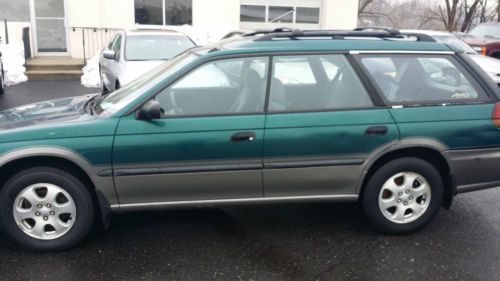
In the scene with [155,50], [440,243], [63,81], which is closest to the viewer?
[440,243]

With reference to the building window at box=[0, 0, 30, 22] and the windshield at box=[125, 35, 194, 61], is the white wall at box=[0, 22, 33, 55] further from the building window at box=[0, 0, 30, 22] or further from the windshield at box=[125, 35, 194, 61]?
the windshield at box=[125, 35, 194, 61]

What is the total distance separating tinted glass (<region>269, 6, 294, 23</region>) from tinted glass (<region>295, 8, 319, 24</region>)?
0.25 metres

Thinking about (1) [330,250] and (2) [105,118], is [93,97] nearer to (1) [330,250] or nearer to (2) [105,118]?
(2) [105,118]

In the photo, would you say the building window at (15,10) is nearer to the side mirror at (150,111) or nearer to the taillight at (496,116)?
the side mirror at (150,111)

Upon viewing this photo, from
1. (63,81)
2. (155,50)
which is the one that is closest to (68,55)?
(63,81)

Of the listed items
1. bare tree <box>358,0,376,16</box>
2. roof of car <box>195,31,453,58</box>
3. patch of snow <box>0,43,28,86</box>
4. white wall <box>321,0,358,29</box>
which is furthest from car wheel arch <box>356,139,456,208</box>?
bare tree <box>358,0,376,16</box>

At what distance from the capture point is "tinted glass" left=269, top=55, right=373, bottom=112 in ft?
12.7

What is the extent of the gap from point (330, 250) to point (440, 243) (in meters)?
0.92

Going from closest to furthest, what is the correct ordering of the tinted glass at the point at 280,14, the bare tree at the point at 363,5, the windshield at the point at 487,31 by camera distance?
the windshield at the point at 487,31, the tinted glass at the point at 280,14, the bare tree at the point at 363,5

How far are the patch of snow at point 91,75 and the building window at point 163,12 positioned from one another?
2464 mm

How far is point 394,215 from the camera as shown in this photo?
4070 millimetres

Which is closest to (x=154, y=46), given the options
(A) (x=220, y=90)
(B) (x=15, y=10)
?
(A) (x=220, y=90)

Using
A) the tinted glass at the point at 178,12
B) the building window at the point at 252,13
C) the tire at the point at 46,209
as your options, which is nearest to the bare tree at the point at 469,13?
the building window at the point at 252,13

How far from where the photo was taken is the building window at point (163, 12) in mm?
15648
